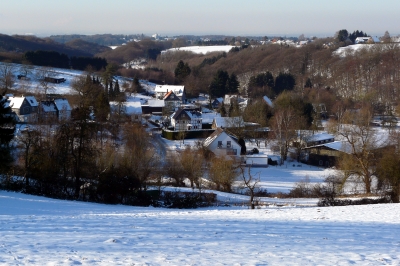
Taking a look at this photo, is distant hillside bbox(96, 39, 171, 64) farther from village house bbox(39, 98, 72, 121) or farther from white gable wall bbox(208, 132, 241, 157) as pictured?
white gable wall bbox(208, 132, 241, 157)

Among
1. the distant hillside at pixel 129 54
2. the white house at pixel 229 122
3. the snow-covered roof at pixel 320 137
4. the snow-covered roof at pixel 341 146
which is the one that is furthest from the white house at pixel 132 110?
the distant hillside at pixel 129 54

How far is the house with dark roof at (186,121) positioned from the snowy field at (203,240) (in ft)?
85.8

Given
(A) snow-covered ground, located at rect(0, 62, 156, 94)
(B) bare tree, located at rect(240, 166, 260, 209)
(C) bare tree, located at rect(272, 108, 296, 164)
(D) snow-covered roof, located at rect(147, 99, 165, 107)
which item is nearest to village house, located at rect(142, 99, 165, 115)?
(D) snow-covered roof, located at rect(147, 99, 165, 107)

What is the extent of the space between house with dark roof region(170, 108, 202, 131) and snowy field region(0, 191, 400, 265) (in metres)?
26.1

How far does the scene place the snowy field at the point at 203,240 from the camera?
19.0ft

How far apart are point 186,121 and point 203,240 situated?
97.5 feet

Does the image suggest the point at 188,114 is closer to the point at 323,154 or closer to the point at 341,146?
the point at 323,154

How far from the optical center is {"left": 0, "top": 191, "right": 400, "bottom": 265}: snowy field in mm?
5789

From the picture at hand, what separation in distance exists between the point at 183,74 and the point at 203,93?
4707 millimetres

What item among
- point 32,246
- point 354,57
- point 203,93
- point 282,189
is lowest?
point 282,189

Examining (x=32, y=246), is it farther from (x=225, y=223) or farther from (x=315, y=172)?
(x=315, y=172)

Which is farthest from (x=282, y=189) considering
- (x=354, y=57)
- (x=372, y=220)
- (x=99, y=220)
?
(x=354, y=57)

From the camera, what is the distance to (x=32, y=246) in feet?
20.2

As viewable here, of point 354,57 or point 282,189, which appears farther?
point 354,57
